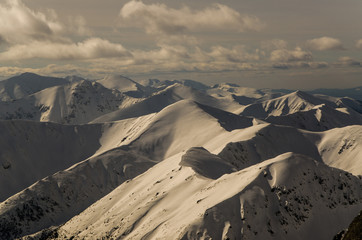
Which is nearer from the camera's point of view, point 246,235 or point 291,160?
point 246,235

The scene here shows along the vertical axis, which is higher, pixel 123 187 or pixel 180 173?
pixel 180 173

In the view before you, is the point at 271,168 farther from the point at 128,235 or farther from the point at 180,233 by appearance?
the point at 128,235

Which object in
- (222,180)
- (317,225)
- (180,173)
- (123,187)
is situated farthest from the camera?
(123,187)

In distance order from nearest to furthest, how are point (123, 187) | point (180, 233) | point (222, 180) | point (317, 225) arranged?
point (180, 233)
point (317, 225)
point (222, 180)
point (123, 187)

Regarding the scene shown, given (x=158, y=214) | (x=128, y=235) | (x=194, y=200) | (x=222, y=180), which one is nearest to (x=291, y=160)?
(x=222, y=180)

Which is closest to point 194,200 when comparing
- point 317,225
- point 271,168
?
point 271,168

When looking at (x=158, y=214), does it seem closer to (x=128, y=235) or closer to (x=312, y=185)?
(x=128, y=235)
